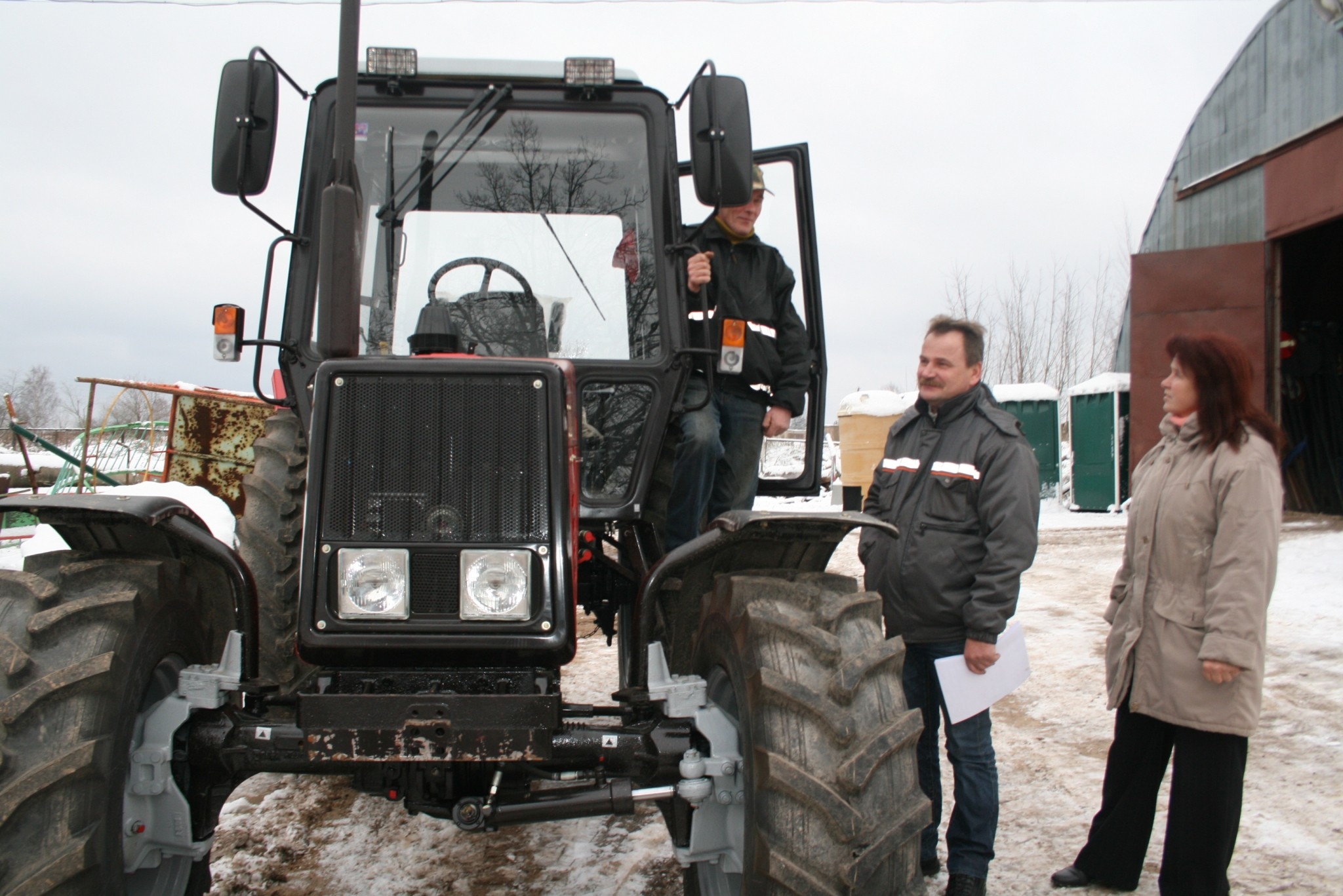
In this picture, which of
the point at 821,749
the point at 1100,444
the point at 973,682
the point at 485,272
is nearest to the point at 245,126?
the point at 485,272

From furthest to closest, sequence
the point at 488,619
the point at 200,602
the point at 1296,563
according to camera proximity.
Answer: the point at 1296,563, the point at 200,602, the point at 488,619

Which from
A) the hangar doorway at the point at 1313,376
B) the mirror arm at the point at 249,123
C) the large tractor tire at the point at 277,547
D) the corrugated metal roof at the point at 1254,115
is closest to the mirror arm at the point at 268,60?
the mirror arm at the point at 249,123

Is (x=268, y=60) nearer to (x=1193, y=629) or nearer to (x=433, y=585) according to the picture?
(x=433, y=585)

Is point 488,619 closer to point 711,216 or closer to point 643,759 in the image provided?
point 643,759

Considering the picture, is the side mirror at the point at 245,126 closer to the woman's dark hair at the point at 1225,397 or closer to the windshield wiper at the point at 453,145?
the windshield wiper at the point at 453,145

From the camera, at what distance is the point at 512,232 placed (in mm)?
3492

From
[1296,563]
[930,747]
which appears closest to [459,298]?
[930,747]

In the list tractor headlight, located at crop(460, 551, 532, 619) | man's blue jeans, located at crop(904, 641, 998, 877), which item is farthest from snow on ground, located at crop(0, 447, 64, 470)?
man's blue jeans, located at crop(904, 641, 998, 877)

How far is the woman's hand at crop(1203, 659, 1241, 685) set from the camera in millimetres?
2912

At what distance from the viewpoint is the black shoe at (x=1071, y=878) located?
11.0ft

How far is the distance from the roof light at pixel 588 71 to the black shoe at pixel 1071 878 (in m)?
3.05

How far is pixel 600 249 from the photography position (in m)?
3.56

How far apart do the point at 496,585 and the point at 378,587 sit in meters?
0.28

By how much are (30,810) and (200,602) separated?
76 centimetres
